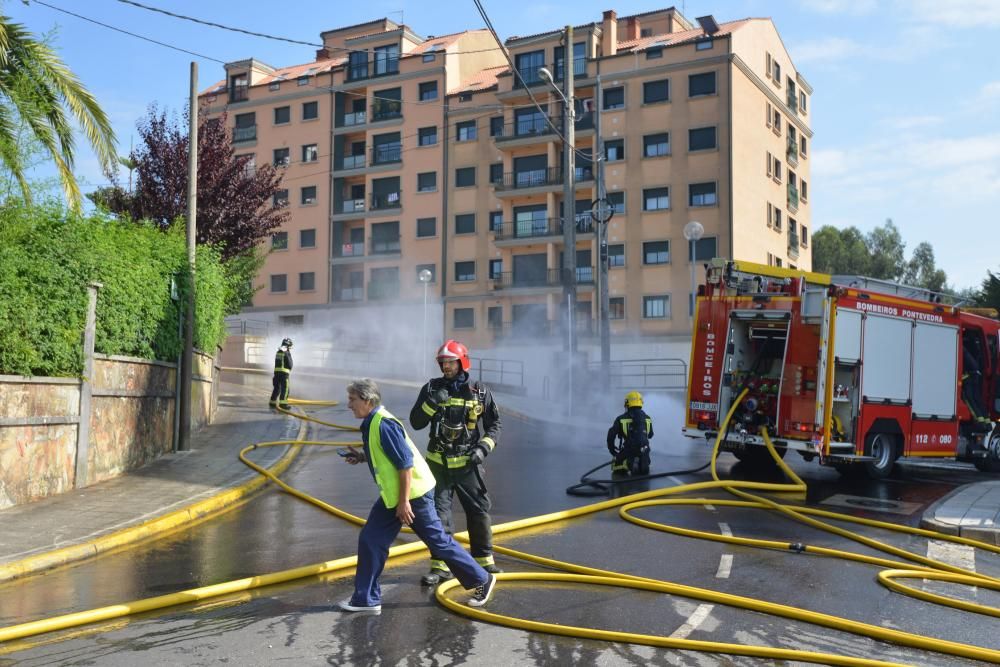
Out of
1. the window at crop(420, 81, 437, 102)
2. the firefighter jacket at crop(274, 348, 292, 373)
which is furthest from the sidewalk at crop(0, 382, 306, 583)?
the window at crop(420, 81, 437, 102)

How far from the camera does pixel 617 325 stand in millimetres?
44000

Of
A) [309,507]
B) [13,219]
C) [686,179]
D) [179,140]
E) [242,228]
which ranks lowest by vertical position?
[309,507]

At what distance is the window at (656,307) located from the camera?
141 ft

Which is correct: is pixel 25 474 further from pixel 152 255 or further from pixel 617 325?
pixel 617 325

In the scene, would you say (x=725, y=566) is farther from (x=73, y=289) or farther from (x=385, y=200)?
(x=385, y=200)

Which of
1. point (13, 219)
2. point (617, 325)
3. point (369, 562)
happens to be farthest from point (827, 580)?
point (617, 325)

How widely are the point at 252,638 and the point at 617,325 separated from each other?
39.5m

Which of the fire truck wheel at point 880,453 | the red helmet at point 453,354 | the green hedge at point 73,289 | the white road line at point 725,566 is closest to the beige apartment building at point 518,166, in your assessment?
the green hedge at point 73,289

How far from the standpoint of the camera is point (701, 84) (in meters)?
42.5

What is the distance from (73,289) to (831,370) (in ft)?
30.6

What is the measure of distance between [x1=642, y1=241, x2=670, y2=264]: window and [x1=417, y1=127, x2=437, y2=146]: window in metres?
13.9

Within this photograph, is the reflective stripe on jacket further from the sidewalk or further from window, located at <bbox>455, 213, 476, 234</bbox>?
window, located at <bbox>455, 213, 476, 234</bbox>

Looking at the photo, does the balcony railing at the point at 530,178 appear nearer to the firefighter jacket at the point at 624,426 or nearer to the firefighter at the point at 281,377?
the firefighter at the point at 281,377

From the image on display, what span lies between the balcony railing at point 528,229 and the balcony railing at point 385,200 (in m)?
7.08
